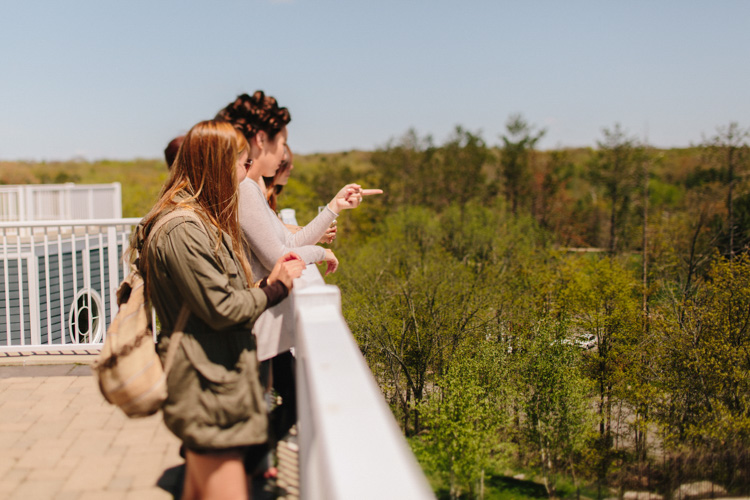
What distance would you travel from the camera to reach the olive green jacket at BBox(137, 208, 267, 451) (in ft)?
5.59

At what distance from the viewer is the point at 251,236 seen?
2.15 meters

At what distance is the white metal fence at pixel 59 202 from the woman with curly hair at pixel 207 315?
13951 millimetres

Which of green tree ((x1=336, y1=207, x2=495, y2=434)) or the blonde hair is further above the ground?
the blonde hair

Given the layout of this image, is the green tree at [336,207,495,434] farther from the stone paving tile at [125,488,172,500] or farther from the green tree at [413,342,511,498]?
the stone paving tile at [125,488,172,500]

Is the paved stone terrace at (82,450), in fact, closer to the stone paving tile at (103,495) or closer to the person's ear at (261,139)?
the stone paving tile at (103,495)

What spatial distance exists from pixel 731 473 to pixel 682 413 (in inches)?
95.2

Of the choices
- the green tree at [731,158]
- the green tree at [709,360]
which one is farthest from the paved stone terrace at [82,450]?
the green tree at [731,158]

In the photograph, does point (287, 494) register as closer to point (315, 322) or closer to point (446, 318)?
point (315, 322)

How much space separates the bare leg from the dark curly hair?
113 cm

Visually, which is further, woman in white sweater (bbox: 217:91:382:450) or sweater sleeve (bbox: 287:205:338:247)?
sweater sleeve (bbox: 287:205:338:247)

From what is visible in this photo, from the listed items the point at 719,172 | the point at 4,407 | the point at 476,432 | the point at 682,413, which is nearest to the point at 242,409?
the point at 4,407

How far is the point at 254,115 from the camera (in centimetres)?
223

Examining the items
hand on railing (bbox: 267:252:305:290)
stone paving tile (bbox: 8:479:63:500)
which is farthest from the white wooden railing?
stone paving tile (bbox: 8:479:63:500)

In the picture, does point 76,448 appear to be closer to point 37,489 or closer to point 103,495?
point 37,489
